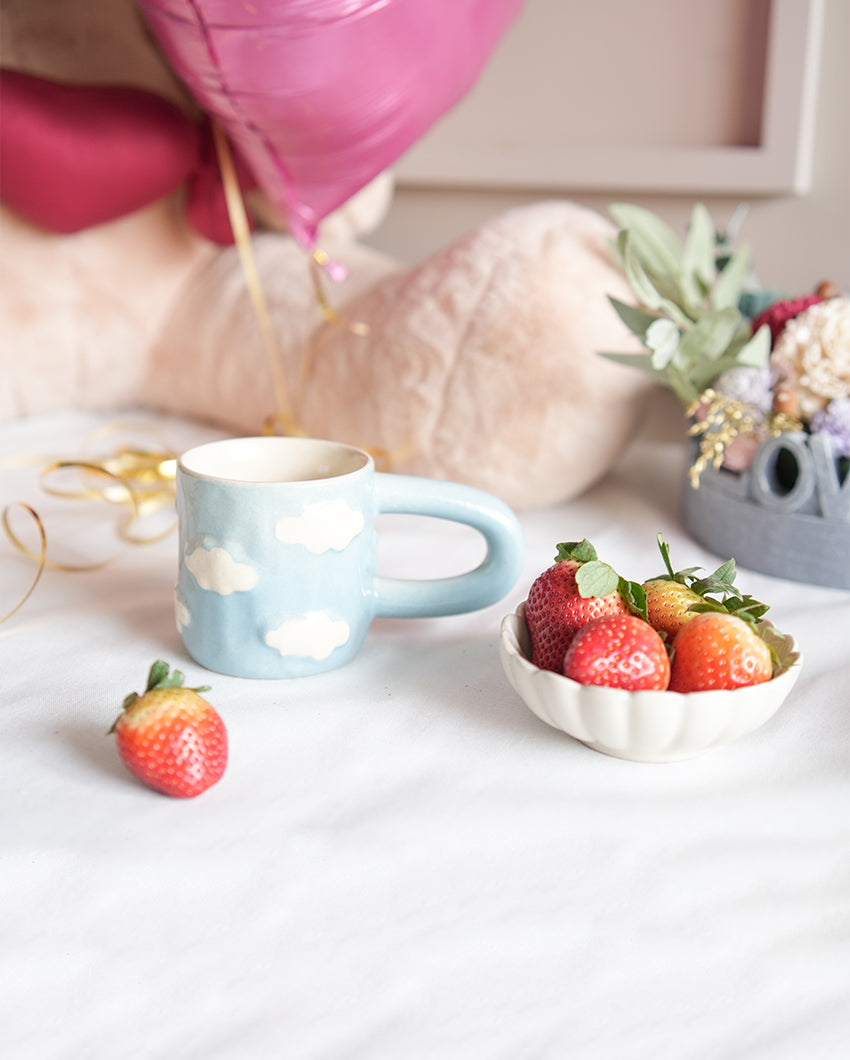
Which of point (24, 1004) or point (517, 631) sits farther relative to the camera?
point (517, 631)

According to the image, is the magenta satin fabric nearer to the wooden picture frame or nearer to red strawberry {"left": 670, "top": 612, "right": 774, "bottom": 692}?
the wooden picture frame

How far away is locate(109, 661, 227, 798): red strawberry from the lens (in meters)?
0.46

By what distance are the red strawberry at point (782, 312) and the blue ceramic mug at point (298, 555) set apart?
31 centimetres

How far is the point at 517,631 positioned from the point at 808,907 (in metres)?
0.19

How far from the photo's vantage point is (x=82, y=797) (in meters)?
0.47

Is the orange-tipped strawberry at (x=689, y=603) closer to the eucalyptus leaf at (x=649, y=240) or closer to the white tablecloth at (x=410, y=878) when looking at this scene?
the white tablecloth at (x=410, y=878)

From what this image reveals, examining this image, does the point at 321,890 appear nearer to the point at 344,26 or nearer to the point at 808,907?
the point at 808,907

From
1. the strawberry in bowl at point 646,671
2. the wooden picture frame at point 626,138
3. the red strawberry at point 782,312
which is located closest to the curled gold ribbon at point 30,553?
the strawberry in bowl at point 646,671

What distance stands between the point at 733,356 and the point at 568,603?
0.34m

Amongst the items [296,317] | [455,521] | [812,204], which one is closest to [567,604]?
[455,521]

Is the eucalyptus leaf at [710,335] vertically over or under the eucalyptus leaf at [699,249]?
under

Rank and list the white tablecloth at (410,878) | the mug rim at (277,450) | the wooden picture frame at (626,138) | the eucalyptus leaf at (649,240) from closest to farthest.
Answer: the white tablecloth at (410,878)
the mug rim at (277,450)
the eucalyptus leaf at (649,240)
the wooden picture frame at (626,138)

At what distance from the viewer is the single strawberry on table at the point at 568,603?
1.65 ft

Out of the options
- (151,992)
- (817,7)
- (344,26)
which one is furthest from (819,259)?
(151,992)
